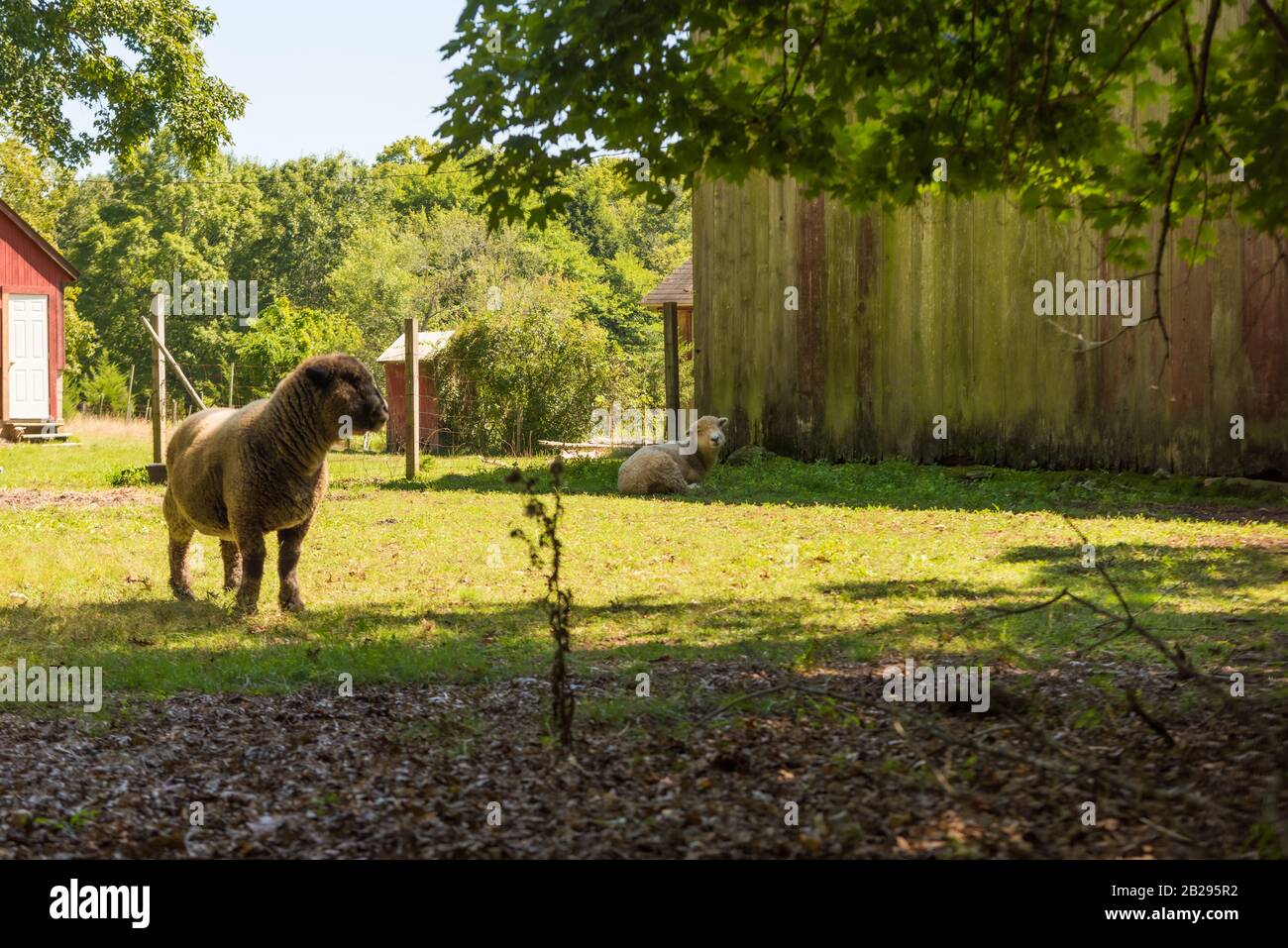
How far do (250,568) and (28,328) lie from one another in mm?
28740

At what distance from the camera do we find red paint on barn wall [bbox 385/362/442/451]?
2766 cm

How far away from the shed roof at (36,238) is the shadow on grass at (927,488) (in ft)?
64.2

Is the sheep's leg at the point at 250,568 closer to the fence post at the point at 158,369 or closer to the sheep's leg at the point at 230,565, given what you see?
the sheep's leg at the point at 230,565

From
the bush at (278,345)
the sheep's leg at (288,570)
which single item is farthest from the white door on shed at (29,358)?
the sheep's leg at (288,570)

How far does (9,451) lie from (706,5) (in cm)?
2535

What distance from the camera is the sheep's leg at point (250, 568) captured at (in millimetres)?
9094

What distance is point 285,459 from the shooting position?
912 cm

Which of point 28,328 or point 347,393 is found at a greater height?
point 28,328

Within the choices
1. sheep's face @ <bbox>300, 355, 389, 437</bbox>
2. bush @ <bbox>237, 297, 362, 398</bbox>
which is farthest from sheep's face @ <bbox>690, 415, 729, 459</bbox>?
bush @ <bbox>237, 297, 362, 398</bbox>

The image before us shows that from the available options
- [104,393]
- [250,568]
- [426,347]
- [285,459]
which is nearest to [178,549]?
[250,568]

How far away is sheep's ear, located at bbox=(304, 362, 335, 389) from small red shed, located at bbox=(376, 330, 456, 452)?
17341mm

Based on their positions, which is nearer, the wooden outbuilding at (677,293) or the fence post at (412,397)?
the fence post at (412,397)

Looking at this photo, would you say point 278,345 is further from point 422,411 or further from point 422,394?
point 422,411
